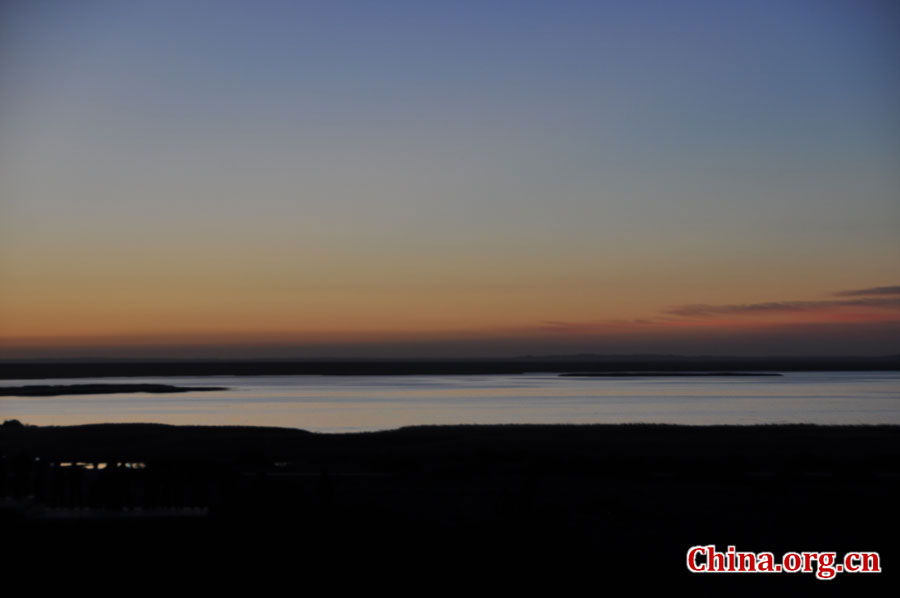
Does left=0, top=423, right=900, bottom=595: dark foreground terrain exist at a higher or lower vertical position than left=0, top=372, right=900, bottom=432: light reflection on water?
higher

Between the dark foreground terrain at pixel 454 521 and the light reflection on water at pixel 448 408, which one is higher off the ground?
the dark foreground terrain at pixel 454 521

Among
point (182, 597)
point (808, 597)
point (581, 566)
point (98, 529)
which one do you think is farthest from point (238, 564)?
point (808, 597)

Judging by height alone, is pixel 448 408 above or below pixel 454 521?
below

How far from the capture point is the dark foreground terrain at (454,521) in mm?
14555

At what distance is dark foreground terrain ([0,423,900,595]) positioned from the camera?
14555 millimetres

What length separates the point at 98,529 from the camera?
671 inches

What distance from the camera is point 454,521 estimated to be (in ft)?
64.1

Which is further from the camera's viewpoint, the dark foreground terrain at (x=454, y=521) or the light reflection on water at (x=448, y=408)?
the light reflection on water at (x=448, y=408)

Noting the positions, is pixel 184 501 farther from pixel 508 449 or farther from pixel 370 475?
pixel 508 449

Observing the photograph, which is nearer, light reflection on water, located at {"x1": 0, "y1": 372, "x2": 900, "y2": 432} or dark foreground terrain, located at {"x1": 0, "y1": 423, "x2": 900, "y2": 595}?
dark foreground terrain, located at {"x1": 0, "y1": 423, "x2": 900, "y2": 595}

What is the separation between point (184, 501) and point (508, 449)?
20.6 metres

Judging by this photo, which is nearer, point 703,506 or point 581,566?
point 581,566

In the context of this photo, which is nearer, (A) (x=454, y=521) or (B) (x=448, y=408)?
(A) (x=454, y=521)

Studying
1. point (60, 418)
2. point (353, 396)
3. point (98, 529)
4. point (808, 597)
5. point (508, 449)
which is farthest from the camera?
point (353, 396)
